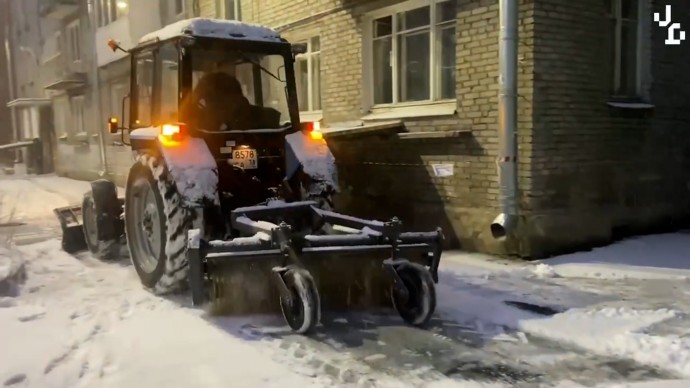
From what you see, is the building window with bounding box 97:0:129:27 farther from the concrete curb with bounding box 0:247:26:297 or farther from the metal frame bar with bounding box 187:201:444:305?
the metal frame bar with bounding box 187:201:444:305

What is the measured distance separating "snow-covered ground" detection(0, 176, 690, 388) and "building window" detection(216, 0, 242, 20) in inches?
312

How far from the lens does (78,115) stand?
79.2 ft

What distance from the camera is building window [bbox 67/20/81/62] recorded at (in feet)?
78.5

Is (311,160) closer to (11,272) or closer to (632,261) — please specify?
(11,272)

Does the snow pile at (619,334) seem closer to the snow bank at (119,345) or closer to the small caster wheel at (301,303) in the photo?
the small caster wheel at (301,303)

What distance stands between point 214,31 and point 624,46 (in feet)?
18.5

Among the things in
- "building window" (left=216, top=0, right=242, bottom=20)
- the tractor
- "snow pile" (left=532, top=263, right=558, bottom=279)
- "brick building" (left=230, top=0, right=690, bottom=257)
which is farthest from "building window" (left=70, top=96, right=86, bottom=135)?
"snow pile" (left=532, top=263, right=558, bottom=279)

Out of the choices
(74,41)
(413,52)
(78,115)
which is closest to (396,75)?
(413,52)

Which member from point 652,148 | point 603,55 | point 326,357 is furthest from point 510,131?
point 326,357

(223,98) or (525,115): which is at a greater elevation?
(223,98)

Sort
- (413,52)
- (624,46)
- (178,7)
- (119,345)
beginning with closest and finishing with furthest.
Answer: (119,345), (624,46), (413,52), (178,7)

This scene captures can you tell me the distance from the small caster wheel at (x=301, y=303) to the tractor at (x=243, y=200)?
1 cm

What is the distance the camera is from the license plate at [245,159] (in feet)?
21.3

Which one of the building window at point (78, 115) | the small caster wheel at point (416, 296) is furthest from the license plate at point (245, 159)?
the building window at point (78, 115)
